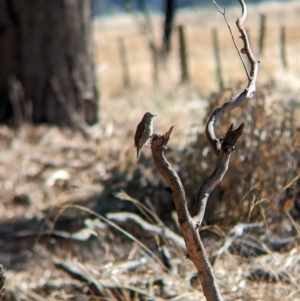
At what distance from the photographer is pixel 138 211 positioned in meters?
4.42

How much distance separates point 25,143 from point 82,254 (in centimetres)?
279

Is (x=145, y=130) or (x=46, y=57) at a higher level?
(x=145, y=130)

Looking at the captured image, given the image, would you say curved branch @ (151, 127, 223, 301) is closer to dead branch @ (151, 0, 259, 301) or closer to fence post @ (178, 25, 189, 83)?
dead branch @ (151, 0, 259, 301)

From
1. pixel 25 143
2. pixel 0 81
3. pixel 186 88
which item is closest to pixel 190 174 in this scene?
pixel 25 143

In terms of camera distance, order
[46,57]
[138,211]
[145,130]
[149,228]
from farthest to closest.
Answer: [46,57], [138,211], [149,228], [145,130]

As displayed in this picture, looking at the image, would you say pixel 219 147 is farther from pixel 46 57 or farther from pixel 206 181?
pixel 46 57

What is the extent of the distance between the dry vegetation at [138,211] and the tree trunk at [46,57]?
0.78ft

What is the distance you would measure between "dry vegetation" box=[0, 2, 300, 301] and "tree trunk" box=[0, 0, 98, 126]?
0.78ft

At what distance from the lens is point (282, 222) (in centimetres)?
371

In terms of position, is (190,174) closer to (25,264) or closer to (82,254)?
(82,254)

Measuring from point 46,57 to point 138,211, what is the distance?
295cm

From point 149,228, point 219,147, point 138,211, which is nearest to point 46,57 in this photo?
point 138,211

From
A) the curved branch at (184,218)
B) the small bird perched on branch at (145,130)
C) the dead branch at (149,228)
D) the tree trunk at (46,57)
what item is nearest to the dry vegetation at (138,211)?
the dead branch at (149,228)

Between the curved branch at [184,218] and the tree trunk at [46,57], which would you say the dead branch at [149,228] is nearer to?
the curved branch at [184,218]
